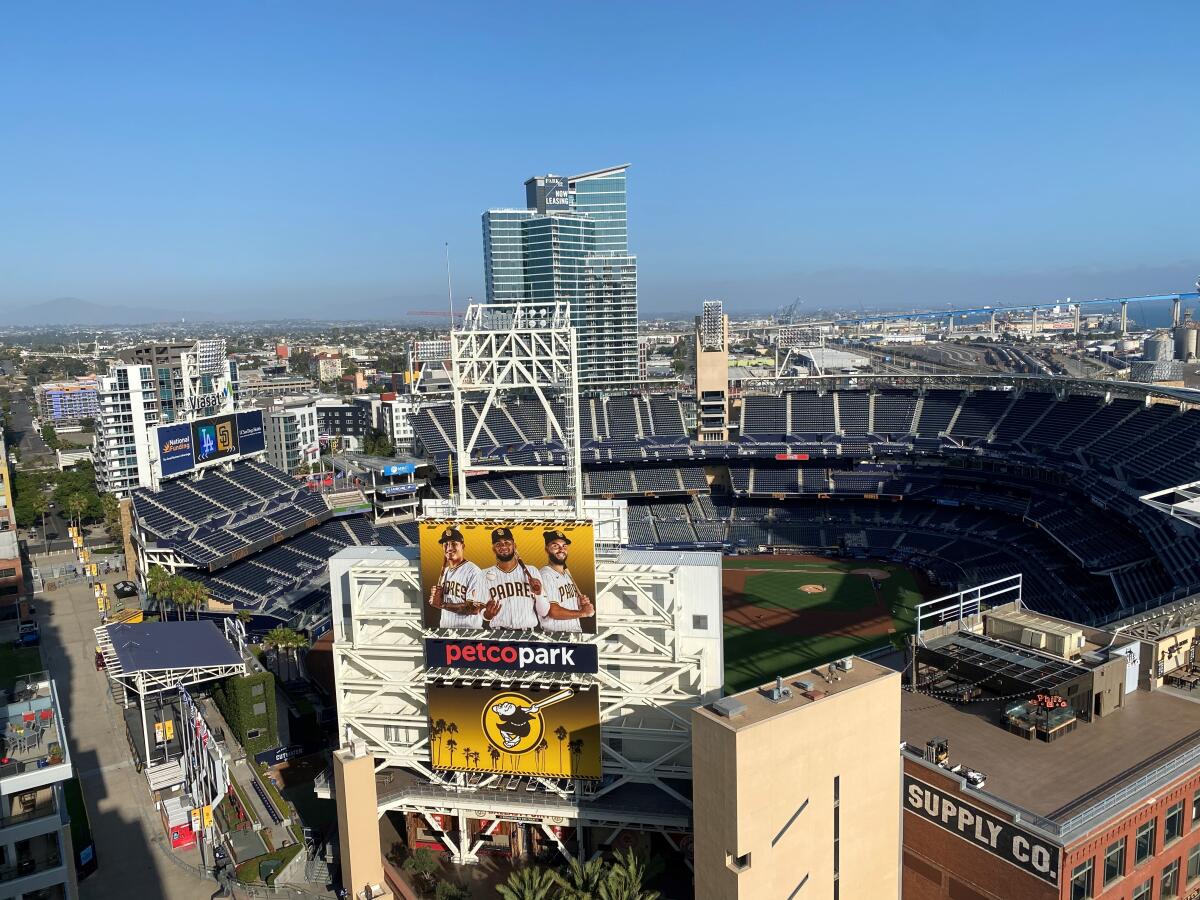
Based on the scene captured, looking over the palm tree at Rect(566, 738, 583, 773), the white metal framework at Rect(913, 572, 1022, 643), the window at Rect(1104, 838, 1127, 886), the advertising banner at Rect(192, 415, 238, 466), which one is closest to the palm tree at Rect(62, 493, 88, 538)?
the advertising banner at Rect(192, 415, 238, 466)

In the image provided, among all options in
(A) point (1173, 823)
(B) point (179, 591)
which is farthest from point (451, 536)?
(B) point (179, 591)

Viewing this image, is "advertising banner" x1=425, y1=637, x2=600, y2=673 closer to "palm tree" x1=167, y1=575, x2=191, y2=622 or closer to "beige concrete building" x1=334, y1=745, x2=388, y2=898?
"beige concrete building" x1=334, y1=745, x2=388, y2=898

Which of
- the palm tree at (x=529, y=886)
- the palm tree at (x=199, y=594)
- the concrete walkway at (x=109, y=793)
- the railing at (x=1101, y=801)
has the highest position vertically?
the railing at (x=1101, y=801)

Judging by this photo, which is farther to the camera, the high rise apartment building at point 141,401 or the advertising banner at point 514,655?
the high rise apartment building at point 141,401

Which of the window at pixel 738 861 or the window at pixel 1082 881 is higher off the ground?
the window at pixel 738 861

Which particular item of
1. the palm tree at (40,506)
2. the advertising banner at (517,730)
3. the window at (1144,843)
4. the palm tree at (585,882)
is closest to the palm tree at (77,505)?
the palm tree at (40,506)

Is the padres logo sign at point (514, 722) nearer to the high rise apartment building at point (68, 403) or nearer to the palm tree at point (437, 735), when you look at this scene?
the palm tree at point (437, 735)

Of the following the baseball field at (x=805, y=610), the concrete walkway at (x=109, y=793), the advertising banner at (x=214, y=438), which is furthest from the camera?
the advertising banner at (x=214, y=438)
